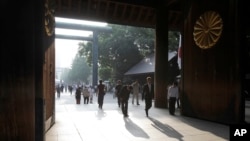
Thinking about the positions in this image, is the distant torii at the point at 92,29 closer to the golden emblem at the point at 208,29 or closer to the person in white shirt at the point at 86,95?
the person in white shirt at the point at 86,95

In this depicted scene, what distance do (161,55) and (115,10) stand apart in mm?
4326

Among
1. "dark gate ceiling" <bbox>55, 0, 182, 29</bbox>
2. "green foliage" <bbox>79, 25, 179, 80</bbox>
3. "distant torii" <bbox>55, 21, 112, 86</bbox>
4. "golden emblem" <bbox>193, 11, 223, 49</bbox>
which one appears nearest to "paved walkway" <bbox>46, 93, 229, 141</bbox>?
"golden emblem" <bbox>193, 11, 223, 49</bbox>

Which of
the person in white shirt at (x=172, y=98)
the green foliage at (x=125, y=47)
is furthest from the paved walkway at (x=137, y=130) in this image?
the green foliage at (x=125, y=47)

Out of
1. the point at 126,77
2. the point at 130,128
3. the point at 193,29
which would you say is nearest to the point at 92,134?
the point at 130,128

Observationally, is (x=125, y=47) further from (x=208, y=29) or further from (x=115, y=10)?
(x=208, y=29)

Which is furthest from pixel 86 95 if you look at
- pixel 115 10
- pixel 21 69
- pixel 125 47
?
pixel 125 47

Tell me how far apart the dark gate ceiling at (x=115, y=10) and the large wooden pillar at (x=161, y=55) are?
0.63 m

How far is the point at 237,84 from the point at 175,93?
3.81 m

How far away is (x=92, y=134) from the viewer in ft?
26.8

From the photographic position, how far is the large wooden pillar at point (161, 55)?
648 inches

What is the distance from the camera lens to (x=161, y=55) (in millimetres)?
16641

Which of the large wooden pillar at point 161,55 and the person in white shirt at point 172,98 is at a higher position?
the large wooden pillar at point 161,55

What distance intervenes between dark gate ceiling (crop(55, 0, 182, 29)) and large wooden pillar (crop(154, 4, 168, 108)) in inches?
25.0

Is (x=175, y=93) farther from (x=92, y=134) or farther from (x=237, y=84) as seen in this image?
(x=92, y=134)
